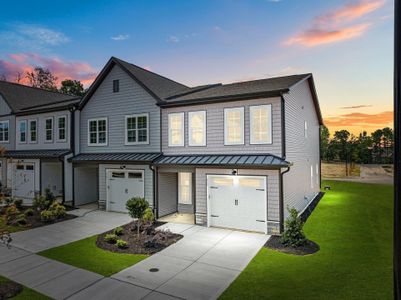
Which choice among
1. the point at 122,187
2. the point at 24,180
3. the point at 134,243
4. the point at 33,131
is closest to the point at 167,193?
the point at 122,187

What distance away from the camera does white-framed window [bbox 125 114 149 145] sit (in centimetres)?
1585

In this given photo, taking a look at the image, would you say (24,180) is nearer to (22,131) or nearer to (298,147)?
(22,131)

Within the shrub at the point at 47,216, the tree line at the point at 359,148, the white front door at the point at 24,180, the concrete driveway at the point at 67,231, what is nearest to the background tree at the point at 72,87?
the white front door at the point at 24,180

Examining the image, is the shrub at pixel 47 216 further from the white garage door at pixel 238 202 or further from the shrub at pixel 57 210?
the white garage door at pixel 238 202

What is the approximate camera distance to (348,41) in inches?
524

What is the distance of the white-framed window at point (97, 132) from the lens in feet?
57.2

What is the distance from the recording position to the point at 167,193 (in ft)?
50.4

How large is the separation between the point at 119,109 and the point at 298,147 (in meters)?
11.0

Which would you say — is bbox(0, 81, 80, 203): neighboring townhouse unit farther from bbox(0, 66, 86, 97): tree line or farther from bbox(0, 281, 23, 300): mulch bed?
bbox(0, 66, 86, 97): tree line

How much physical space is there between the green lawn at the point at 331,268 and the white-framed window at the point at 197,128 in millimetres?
6423

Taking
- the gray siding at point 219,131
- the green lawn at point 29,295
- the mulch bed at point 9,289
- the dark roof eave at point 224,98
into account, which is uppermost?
the dark roof eave at point 224,98

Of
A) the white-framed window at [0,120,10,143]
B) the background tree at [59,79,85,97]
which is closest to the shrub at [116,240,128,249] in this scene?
the white-framed window at [0,120,10,143]

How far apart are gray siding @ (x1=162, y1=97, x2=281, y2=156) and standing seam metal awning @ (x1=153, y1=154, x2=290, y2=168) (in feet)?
0.99

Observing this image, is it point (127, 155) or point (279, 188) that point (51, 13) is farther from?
point (279, 188)
